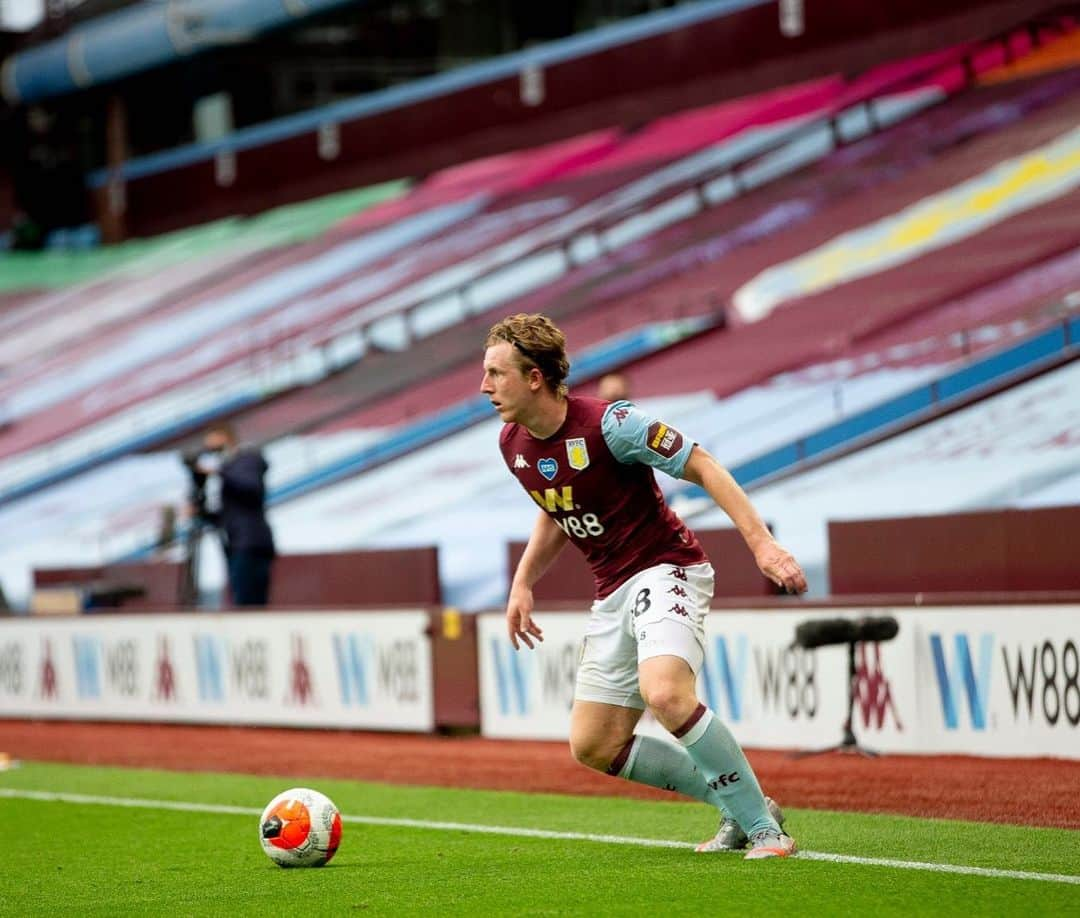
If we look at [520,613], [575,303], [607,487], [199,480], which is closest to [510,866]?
[520,613]

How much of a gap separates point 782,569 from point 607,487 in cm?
89

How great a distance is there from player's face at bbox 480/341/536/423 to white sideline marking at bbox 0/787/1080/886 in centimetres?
191

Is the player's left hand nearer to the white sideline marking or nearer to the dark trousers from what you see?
the white sideline marking

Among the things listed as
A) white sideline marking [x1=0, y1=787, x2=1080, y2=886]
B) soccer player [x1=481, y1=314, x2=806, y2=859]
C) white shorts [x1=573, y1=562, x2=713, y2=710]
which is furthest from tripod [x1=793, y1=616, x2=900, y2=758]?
white shorts [x1=573, y1=562, x2=713, y2=710]

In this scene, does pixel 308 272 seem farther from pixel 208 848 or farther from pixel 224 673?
pixel 208 848

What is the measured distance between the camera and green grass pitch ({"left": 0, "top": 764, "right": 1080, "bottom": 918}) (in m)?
6.19

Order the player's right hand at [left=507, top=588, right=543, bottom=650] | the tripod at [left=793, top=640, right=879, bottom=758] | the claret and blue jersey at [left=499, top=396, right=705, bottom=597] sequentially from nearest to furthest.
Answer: the claret and blue jersey at [left=499, top=396, right=705, bottom=597] < the player's right hand at [left=507, top=588, right=543, bottom=650] < the tripod at [left=793, top=640, right=879, bottom=758]

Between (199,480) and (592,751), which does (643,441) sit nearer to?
(592,751)

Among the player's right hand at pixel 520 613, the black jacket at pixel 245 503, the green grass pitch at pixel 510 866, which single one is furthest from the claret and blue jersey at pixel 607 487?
the black jacket at pixel 245 503

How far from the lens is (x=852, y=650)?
435 inches

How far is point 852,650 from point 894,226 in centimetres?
1174

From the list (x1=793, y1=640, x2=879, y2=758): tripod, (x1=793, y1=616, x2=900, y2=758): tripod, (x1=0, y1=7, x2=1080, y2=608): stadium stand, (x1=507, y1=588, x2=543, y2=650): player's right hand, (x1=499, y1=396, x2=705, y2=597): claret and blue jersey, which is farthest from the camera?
(x1=0, y1=7, x2=1080, y2=608): stadium stand

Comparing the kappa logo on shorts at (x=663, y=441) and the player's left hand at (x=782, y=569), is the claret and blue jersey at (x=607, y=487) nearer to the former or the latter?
the kappa logo on shorts at (x=663, y=441)

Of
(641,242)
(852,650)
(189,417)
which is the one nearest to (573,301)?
(641,242)
